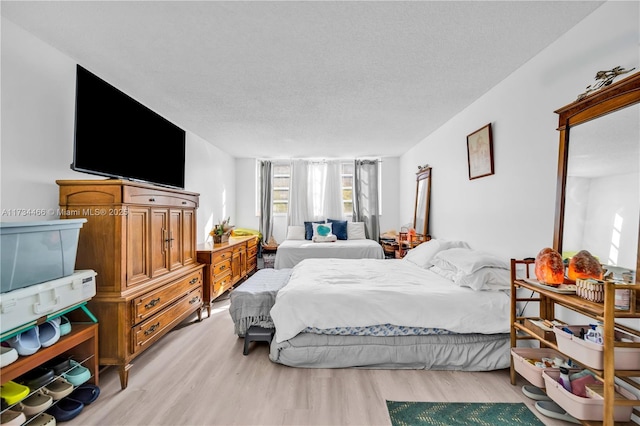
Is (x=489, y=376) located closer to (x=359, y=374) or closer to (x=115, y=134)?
(x=359, y=374)

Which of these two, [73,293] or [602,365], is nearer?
[602,365]

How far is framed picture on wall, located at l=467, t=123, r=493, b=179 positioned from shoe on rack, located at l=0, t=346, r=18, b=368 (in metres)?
3.63

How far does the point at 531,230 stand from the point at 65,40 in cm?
367

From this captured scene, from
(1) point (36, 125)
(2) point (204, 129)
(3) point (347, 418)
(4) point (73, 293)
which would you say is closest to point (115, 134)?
(1) point (36, 125)

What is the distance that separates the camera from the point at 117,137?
2465 mm

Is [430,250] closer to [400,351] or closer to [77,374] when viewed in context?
[400,351]

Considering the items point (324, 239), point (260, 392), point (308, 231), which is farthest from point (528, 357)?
point (308, 231)

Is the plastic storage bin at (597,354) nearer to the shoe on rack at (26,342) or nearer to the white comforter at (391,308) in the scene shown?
the white comforter at (391,308)

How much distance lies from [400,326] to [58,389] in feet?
7.44

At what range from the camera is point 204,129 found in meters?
4.30

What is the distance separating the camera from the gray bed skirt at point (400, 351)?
2.37 metres

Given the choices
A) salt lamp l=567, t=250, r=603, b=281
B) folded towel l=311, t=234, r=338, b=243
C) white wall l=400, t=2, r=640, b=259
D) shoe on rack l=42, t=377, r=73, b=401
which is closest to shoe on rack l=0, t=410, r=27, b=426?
shoe on rack l=42, t=377, r=73, b=401

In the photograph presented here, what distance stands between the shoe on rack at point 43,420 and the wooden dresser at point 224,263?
75.5 inches

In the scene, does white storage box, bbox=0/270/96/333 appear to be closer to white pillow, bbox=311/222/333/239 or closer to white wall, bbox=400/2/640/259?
white wall, bbox=400/2/640/259
